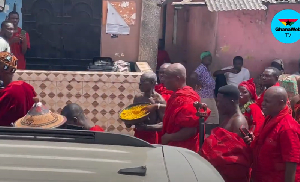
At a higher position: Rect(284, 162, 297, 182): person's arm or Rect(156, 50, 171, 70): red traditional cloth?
Rect(156, 50, 171, 70): red traditional cloth

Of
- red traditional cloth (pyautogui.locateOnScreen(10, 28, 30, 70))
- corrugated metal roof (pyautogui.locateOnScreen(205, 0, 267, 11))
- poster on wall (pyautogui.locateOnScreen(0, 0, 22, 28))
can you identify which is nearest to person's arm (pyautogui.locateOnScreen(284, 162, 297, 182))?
red traditional cloth (pyautogui.locateOnScreen(10, 28, 30, 70))

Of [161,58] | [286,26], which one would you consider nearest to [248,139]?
[286,26]

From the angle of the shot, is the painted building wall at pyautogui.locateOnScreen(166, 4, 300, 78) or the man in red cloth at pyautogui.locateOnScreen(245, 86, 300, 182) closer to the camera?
the man in red cloth at pyautogui.locateOnScreen(245, 86, 300, 182)

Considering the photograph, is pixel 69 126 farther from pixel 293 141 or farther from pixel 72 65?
pixel 72 65

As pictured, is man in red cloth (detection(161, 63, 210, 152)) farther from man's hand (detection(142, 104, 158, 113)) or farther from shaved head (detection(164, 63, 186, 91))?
man's hand (detection(142, 104, 158, 113))

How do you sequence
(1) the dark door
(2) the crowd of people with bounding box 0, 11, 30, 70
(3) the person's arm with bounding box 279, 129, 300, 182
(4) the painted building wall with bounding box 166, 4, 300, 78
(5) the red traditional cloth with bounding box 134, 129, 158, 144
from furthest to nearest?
(4) the painted building wall with bounding box 166, 4, 300, 78
(1) the dark door
(2) the crowd of people with bounding box 0, 11, 30, 70
(5) the red traditional cloth with bounding box 134, 129, 158, 144
(3) the person's arm with bounding box 279, 129, 300, 182

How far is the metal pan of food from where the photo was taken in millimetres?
4742

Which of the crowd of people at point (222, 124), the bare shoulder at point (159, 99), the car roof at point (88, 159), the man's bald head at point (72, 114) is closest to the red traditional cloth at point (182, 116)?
the crowd of people at point (222, 124)

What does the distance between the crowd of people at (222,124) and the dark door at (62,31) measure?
12.0 ft

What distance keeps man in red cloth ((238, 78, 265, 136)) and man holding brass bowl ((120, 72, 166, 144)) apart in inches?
36.9

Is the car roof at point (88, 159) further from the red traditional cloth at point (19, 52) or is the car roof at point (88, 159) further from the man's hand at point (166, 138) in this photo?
the red traditional cloth at point (19, 52)

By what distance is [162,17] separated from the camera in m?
12.7

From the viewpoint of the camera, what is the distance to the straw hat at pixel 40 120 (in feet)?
12.0

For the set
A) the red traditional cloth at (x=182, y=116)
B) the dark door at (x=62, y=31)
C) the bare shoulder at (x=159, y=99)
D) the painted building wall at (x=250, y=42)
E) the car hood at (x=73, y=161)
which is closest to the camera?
the car hood at (x=73, y=161)
